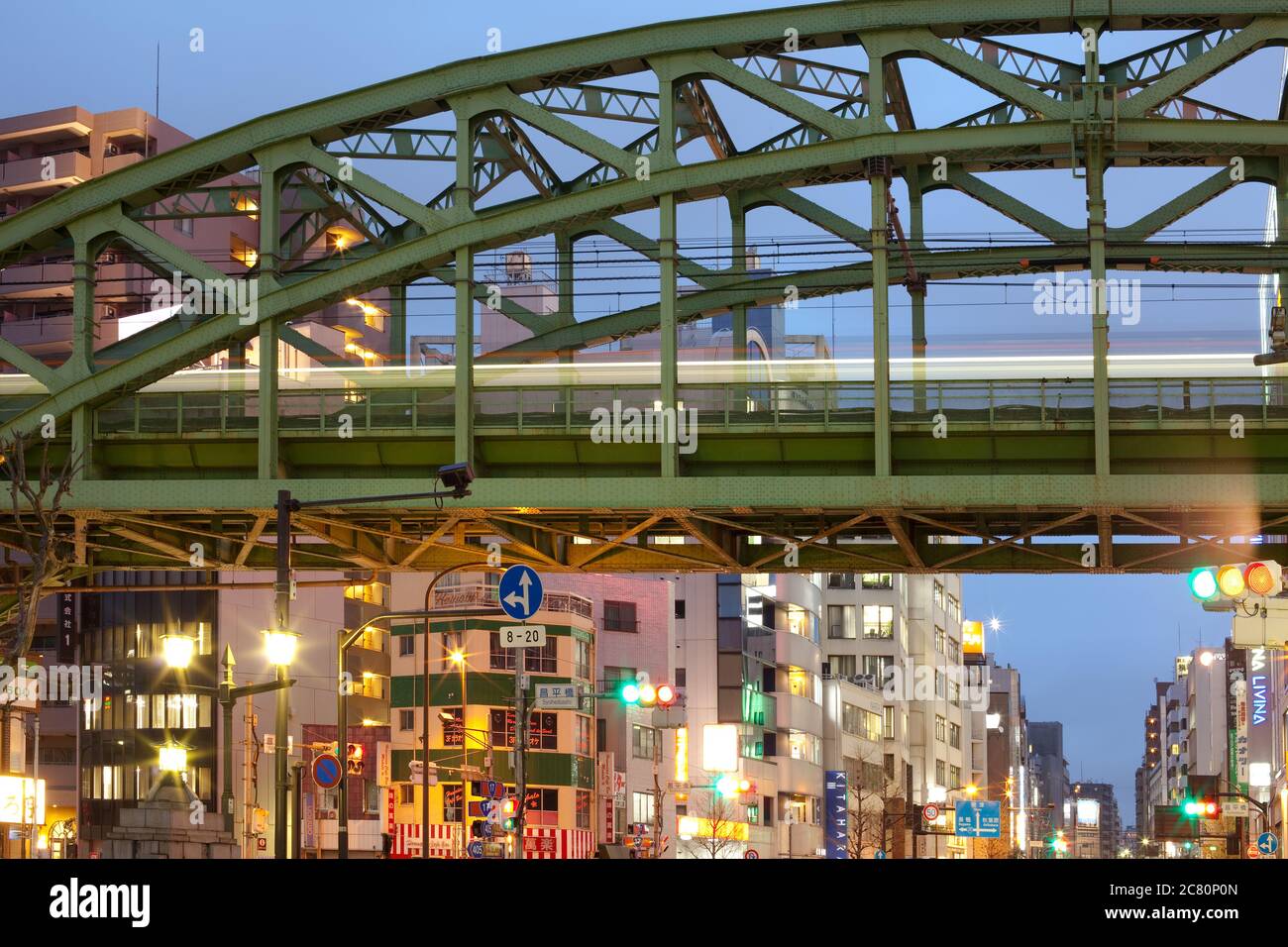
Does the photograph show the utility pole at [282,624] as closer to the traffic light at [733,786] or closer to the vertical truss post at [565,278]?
the vertical truss post at [565,278]

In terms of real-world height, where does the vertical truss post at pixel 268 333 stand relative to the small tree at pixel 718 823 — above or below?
above

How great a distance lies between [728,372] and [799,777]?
75444 mm

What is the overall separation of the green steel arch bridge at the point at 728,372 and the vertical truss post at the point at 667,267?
0.07m

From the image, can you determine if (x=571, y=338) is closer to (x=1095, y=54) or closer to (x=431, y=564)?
(x=431, y=564)

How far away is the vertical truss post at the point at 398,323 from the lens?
4388cm

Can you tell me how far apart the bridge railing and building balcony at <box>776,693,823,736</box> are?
238ft

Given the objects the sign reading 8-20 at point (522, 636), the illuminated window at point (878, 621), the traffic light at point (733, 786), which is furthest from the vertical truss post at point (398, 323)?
the illuminated window at point (878, 621)

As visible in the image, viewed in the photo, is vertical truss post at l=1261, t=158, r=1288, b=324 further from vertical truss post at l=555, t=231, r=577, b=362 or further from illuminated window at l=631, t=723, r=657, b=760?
illuminated window at l=631, t=723, r=657, b=760

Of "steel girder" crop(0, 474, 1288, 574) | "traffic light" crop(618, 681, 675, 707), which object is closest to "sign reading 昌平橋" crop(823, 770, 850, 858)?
"steel girder" crop(0, 474, 1288, 574)

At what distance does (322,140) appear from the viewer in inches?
1697

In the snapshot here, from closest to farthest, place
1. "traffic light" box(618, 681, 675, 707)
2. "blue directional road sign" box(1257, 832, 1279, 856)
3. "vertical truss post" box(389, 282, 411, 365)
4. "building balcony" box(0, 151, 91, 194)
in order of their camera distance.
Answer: "traffic light" box(618, 681, 675, 707) < "vertical truss post" box(389, 282, 411, 365) < "blue directional road sign" box(1257, 832, 1279, 856) < "building balcony" box(0, 151, 91, 194)

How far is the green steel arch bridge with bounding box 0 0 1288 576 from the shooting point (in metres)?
38.8
